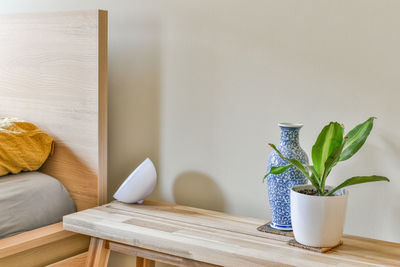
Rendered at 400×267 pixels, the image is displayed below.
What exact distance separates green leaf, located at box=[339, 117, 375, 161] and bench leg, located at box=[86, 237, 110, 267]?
67cm

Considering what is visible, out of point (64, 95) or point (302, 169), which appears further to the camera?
point (64, 95)

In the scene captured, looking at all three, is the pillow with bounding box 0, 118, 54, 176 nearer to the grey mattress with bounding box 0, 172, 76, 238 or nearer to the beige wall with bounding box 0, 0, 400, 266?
the grey mattress with bounding box 0, 172, 76, 238

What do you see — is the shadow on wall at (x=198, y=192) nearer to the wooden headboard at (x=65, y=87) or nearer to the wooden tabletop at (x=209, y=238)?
the wooden tabletop at (x=209, y=238)

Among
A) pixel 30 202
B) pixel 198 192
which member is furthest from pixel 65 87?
pixel 198 192

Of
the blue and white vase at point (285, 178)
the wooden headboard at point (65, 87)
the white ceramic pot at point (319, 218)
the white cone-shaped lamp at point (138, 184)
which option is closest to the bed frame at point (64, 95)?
the wooden headboard at point (65, 87)

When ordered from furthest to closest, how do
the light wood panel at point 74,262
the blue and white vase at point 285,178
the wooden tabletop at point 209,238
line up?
the light wood panel at point 74,262, the blue and white vase at point 285,178, the wooden tabletop at point 209,238

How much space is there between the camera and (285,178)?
1.24m

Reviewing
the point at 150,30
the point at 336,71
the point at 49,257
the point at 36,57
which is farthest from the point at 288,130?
the point at 36,57

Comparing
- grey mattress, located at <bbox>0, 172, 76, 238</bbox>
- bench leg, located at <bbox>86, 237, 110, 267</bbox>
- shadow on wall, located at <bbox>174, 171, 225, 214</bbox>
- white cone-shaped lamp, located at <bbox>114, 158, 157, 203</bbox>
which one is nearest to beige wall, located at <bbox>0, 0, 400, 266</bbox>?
shadow on wall, located at <bbox>174, 171, 225, 214</bbox>

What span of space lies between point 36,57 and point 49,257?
70 centimetres

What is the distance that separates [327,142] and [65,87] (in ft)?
3.06

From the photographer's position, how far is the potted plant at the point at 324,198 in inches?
43.4

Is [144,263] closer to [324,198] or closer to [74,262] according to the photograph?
[74,262]

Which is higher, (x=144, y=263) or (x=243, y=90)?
(x=243, y=90)
